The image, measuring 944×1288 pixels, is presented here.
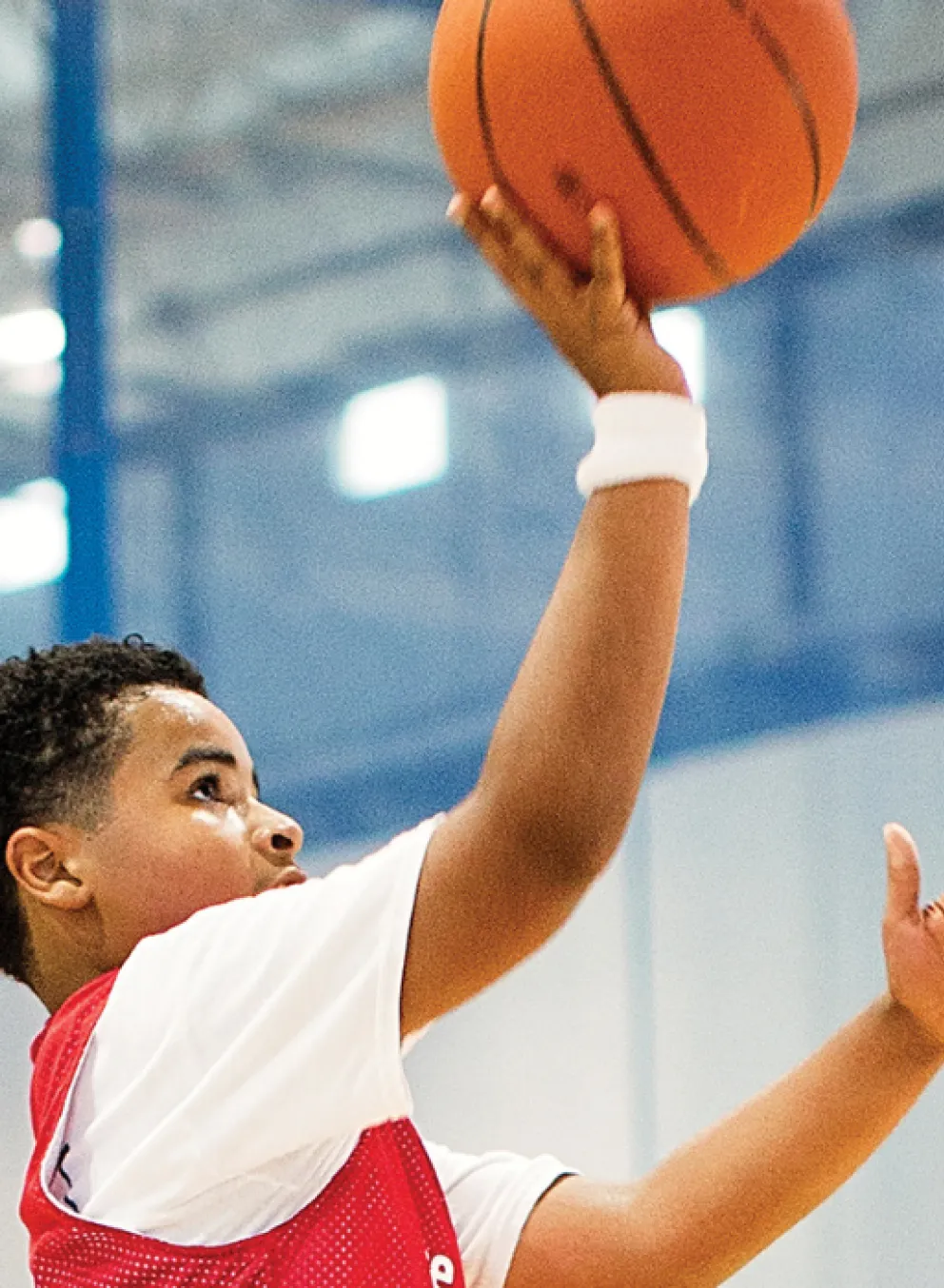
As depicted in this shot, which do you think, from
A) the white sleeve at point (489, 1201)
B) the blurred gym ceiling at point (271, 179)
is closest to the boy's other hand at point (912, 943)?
the white sleeve at point (489, 1201)

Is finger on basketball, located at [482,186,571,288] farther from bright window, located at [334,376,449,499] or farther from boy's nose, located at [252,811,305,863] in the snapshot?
bright window, located at [334,376,449,499]

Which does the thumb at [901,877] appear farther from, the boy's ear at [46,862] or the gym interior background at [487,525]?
the gym interior background at [487,525]

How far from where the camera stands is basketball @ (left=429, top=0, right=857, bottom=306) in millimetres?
1068

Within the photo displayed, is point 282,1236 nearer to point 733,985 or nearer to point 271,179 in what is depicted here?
point 733,985

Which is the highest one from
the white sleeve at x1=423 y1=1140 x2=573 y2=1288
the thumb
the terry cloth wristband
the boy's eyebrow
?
the terry cloth wristband

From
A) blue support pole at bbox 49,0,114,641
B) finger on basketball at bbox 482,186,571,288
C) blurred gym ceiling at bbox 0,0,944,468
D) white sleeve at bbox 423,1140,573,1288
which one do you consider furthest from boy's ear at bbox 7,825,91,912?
blurred gym ceiling at bbox 0,0,944,468

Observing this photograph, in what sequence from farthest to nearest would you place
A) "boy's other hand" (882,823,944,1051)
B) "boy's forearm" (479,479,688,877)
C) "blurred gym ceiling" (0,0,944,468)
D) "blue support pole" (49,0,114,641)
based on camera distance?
"blurred gym ceiling" (0,0,944,468) < "blue support pole" (49,0,114,641) < "boy's other hand" (882,823,944,1051) < "boy's forearm" (479,479,688,877)

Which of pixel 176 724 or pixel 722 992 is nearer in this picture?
pixel 176 724

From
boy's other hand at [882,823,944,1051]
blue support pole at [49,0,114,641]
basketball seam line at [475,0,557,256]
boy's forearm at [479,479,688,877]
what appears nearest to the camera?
boy's forearm at [479,479,688,877]

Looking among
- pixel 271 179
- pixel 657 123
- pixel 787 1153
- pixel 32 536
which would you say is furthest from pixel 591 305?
pixel 271 179

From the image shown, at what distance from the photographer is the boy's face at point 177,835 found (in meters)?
1.22

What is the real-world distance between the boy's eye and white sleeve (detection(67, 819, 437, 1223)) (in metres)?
0.19

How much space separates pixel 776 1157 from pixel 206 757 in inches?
15.6

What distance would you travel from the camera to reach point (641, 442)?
96 centimetres
